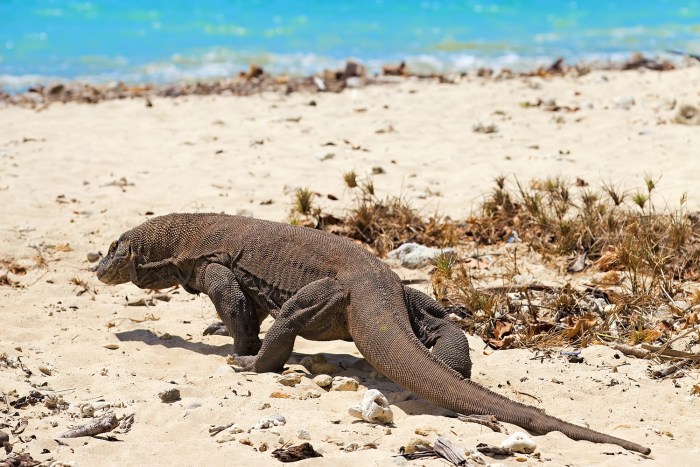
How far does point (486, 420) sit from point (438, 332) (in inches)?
34.1

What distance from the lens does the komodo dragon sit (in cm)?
453

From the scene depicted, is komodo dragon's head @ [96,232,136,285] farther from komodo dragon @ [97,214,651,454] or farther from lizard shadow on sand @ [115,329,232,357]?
lizard shadow on sand @ [115,329,232,357]

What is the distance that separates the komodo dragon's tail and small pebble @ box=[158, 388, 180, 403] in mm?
1006

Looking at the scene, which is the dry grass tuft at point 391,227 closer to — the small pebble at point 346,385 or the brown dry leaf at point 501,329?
the brown dry leaf at point 501,329

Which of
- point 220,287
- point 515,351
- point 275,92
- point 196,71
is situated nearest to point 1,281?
point 220,287

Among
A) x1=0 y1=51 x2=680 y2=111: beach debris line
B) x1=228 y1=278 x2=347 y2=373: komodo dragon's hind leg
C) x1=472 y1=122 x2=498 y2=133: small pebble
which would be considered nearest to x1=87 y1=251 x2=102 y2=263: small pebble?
x1=228 y1=278 x2=347 y2=373: komodo dragon's hind leg

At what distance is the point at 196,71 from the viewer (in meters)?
21.6

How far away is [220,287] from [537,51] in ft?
71.1

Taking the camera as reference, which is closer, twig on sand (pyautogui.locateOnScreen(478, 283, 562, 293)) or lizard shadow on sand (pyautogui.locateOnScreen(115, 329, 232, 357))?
lizard shadow on sand (pyautogui.locateOnScreen(115, 329, 232, 357))

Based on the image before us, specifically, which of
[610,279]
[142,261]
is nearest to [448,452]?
[610,279]

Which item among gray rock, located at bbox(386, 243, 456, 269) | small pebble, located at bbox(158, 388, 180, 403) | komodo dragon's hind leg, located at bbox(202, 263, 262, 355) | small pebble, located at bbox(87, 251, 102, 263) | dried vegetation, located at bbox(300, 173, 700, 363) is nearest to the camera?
small pebble, located at bbox(158, 388, 180, 403)

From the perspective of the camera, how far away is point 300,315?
517 cm

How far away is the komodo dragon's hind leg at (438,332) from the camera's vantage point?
4.88 metres

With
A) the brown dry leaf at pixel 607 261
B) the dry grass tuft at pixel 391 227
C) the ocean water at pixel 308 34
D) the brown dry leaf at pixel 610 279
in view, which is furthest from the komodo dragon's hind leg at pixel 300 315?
the ocean water at pixel 308 34
